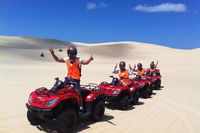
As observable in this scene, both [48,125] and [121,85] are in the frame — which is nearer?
[48,125]

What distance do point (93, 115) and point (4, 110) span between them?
9.67ft

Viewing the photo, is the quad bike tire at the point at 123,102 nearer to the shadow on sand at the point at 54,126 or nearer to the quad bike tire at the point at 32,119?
the shadow on sand at the point at 54,126

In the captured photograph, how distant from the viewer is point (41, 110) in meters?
5.12

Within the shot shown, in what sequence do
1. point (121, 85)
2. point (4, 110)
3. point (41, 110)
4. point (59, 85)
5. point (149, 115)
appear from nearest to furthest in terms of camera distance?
point (41, 110) → point (59, 85) → point (4, 110) → point (149, 115) → point (121, 85)

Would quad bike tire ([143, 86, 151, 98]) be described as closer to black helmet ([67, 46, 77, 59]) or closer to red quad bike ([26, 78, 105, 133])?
red quad bike ([26, 78, 105, 133])

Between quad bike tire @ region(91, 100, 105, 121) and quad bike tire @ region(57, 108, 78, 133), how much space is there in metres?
1.03

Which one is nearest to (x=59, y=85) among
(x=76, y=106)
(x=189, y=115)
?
(x=76, y=106)

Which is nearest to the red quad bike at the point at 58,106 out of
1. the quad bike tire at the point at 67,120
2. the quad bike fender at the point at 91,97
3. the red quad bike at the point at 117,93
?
the quad bike tire at the point at 67,120

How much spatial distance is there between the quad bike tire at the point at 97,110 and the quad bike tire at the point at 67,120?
1.03 m

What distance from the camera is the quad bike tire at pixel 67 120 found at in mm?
5191

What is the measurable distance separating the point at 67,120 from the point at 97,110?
1460 mm

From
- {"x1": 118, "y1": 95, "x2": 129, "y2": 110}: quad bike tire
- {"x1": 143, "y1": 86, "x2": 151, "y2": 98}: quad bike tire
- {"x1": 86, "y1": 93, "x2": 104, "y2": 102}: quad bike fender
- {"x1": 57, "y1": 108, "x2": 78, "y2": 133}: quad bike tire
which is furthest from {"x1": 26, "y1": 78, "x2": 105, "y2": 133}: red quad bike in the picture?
{"x1": 143, "y1": 86, "x2": 151, "y2": 98}: quad bike tire

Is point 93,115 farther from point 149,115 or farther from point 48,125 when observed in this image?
point 149,115

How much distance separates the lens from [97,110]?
6.69m
